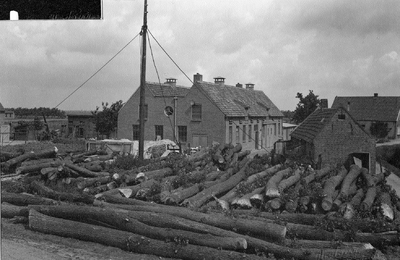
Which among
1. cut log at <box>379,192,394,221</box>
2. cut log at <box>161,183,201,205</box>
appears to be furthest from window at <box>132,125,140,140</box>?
cut log at <box>379,192,394,221</box>

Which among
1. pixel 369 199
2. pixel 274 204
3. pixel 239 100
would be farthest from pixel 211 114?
pixel 369 199

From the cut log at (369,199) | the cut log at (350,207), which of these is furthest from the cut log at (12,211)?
the cut log at (369,199)

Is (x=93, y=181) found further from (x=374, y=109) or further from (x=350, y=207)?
(x=374, y=109)

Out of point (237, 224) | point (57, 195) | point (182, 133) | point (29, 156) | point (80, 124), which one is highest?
point (80, 124)

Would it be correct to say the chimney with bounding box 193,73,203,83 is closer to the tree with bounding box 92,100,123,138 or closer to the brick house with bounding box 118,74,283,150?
the brick house with bounding box 118,74,283,150

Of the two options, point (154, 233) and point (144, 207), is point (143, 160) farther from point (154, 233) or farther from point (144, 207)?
point (154, 233)
